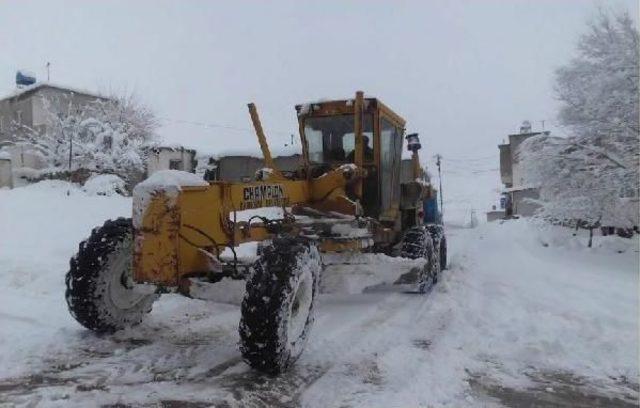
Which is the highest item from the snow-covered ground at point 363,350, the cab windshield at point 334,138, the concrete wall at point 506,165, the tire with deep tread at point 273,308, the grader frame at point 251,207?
the concrete wall at point 506,165

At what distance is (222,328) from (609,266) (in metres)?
9.78

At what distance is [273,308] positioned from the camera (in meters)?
4.07

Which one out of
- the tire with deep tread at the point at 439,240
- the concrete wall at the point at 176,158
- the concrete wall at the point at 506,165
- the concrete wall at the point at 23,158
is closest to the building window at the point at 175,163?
the concrete wall at the point at 176,158

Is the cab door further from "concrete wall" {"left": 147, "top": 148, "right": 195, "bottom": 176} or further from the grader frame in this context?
"concrete wall" {"left": 147, "top": 148, "right": 195, "bottom": 176}

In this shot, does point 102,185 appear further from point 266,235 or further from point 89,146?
point 266,235

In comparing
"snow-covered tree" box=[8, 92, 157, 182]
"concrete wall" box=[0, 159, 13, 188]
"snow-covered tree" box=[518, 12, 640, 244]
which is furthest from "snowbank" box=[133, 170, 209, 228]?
"concrete wall" box=[0, 159, 13, 188]

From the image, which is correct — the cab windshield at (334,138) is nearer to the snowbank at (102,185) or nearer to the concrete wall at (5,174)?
the snowbank at (102,185)

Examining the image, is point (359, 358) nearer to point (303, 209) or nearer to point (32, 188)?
point (303, 209)

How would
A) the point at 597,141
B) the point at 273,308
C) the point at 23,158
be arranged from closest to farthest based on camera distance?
1. the point at 273,308
2. the point at 597,141
3. the point at 23,158

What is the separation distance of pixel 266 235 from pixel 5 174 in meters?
19.4

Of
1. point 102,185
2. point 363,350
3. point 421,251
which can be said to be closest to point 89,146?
point 102,185

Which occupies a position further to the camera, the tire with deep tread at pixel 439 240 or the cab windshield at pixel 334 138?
the tire with deep tread at pixel 439 240

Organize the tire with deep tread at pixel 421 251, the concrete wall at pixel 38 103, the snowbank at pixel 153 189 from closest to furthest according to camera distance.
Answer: the snowbank at pixel 153 189
the tire with deep tread at pixel 421 251
the concrete wall at pixel 38 103

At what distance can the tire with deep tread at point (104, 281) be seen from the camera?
16.7 ft
